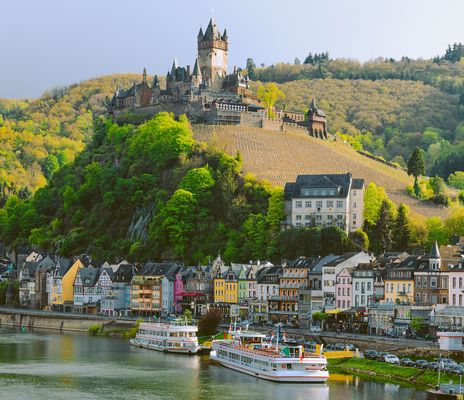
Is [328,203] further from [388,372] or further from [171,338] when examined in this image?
[388,372]

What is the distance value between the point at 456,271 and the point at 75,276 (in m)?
48.0

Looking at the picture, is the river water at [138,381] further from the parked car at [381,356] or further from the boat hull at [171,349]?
the parked car at [381,356]

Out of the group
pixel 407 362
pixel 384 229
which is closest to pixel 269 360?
pixel 407 362

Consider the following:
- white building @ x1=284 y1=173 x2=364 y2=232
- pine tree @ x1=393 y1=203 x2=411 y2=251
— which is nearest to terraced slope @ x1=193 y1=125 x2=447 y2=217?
white building @ x1=284 y1=173 x2=364 y2=232

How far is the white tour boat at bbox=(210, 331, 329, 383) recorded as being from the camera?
6284cm

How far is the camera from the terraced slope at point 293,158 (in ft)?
413

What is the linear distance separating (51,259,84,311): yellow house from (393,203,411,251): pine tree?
33.3m

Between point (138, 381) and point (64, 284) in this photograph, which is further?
point (64, 284)

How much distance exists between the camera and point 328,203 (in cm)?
10844

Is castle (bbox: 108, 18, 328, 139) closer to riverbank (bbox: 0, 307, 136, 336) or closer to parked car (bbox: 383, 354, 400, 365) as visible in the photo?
riverbank (bbox: 0, 307, 136, 336)

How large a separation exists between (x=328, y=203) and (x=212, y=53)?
5527 cm

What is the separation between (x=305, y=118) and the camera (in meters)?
150

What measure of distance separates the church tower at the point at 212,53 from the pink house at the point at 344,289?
73.0 m

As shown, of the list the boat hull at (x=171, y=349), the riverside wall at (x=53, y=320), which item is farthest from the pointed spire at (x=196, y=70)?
the boat hull at (x=171, y=349)
